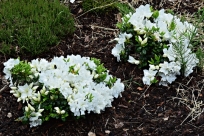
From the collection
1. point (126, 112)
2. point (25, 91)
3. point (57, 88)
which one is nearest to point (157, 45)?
point (126, 112)

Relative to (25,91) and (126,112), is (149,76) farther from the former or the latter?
(25,91)

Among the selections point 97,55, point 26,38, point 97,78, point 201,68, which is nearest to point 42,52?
point 26,38

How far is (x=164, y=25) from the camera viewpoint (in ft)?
12.7

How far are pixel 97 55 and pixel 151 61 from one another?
21.5 inches

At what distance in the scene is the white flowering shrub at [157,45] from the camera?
379 cm

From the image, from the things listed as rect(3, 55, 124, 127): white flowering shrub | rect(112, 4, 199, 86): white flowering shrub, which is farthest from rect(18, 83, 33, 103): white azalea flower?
rect(112, 4, 199, 86): white flowering shrub

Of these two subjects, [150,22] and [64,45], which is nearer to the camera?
[150,22]

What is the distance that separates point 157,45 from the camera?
12.6ft

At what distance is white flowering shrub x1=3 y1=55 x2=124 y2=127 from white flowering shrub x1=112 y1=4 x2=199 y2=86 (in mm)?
459

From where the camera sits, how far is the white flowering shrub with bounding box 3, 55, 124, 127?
3334mm

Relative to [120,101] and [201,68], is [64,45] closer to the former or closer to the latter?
[120,101]

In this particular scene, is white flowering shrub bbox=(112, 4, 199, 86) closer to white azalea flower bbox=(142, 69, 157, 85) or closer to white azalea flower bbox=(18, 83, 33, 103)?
white azalea flower bbox=(142, 69, 157, 85)

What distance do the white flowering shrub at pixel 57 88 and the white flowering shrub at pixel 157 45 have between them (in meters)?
0.46

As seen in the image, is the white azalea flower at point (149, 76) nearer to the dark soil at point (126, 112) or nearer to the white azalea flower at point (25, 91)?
the dark soil at point (126, 112)
